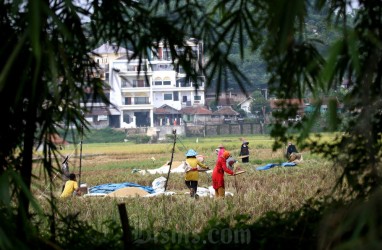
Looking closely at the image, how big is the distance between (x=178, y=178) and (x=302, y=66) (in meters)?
16.3

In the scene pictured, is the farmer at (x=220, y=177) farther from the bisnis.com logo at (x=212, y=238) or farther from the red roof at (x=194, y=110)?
the red roof at (x=194, y=110)

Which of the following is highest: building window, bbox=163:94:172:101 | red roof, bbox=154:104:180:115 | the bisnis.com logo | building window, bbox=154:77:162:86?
building window, bbox=154:77:162:86

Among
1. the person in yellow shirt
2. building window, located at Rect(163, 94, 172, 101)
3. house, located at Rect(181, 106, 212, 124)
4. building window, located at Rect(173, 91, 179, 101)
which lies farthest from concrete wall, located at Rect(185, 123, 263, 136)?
the person in yellow shirt

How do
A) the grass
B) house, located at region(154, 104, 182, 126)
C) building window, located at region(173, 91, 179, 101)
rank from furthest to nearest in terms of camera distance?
house, located at region(154, 104, 182, 126) < building window, located at region(173, 91, 179, 101) < the grass

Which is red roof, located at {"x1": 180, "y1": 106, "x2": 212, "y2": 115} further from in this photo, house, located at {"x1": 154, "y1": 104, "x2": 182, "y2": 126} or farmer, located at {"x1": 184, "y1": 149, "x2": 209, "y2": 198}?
farmer, located at {"x1": 184, "y1": 149, "x2": 209, "y2": 198}

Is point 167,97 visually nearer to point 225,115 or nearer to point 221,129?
point 221,129

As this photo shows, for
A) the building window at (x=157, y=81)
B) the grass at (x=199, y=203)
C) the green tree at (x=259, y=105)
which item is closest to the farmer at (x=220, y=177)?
the grass at (x=199, y=203)

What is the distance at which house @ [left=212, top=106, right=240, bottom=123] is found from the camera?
62.9 meters

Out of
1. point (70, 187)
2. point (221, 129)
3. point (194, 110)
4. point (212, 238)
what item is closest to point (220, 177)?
point (70, 187)

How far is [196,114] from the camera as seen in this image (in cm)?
6188

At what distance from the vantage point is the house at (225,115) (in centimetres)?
6291

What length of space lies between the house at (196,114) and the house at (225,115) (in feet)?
1.93

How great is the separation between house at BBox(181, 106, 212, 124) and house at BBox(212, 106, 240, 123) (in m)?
0.59

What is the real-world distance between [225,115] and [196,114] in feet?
10.3
